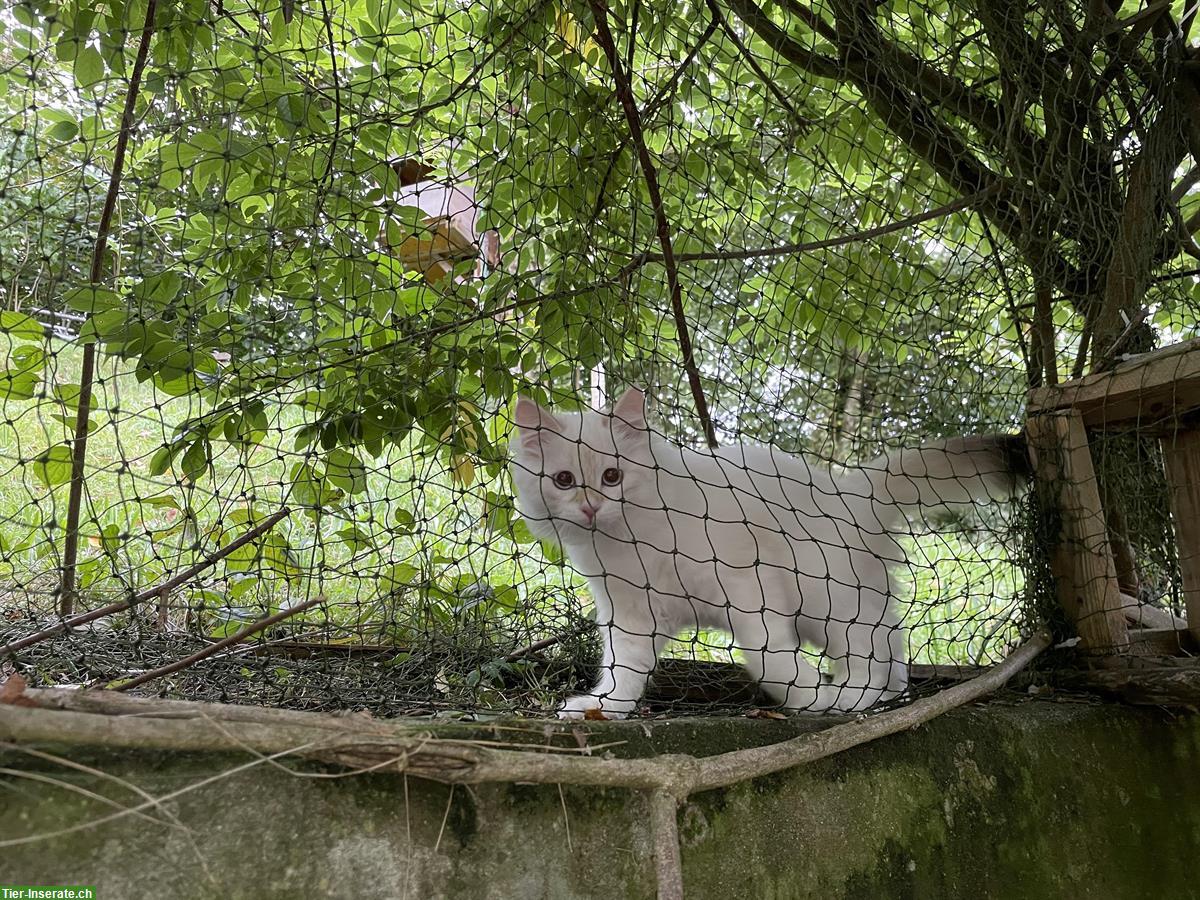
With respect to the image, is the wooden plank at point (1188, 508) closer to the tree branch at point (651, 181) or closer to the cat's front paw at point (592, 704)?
the tree branch at point (651, 181)

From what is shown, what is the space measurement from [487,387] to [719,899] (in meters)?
1.19

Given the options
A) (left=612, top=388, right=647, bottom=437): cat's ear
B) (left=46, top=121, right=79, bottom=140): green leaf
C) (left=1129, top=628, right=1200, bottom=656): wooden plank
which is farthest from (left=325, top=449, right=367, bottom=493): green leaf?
(left=1129, top=628, right=1200, bottom=656): wooden plank

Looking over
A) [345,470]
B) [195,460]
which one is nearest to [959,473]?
[345,470]

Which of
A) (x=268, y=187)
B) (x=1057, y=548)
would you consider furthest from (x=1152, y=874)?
(x=268, y=187)

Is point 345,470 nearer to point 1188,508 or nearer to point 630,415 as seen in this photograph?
point 630,415

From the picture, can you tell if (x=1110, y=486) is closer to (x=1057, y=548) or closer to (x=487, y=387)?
(x=1057, y=548)

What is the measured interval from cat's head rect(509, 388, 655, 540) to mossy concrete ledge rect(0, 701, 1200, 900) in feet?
2.09

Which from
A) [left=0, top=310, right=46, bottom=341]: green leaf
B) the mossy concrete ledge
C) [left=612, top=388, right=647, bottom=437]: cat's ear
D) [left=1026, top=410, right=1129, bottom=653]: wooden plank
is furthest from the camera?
[left=612, top=388, right=647, bottom=437]: cat's ear

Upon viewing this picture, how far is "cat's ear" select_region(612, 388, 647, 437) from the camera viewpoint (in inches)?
76.2

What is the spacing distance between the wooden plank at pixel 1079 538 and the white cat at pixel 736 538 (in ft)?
0.46

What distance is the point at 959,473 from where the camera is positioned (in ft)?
6.68

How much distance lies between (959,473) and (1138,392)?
0.42 metres

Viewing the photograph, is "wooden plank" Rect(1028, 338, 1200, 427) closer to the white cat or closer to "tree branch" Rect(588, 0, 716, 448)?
the white cat

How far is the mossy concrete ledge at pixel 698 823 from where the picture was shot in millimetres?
863
